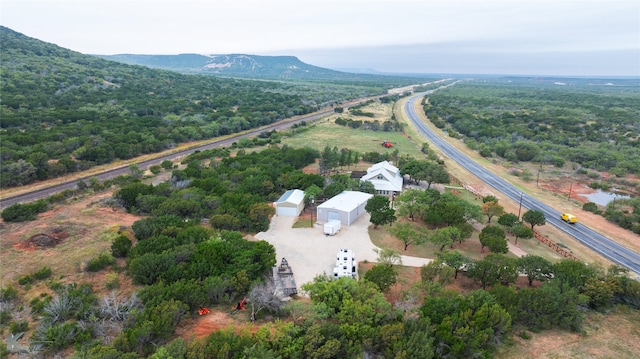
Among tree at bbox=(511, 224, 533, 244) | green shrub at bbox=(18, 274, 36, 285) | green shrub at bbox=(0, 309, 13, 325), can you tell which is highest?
tree at bbox=(511, 224, 533, 244)

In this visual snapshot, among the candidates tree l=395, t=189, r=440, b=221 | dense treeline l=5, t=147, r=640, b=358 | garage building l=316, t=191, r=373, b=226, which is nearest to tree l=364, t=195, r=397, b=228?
garage building l=316, t=191, r=373, b=226

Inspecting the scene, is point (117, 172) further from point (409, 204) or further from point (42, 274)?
point (409, 204)

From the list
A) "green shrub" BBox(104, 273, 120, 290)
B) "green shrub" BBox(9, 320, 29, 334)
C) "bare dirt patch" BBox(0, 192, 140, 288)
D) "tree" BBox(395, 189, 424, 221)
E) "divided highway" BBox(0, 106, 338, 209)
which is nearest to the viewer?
"green shrub" BBox(9, 320, 29, 334)

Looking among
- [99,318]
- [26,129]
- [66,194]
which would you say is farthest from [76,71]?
[99,318]

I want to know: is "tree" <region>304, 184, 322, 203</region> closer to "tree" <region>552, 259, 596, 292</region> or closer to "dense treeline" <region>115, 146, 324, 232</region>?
"dense treeline" <region>115, 146, 324, 232</region>

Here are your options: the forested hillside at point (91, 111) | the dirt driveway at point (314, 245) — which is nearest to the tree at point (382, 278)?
the dirt driveway at point (314, 245)

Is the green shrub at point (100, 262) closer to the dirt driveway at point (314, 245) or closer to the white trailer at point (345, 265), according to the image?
the dirt driveway at point (314, 245)

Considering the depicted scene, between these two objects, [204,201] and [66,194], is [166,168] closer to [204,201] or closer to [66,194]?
[66,194]
